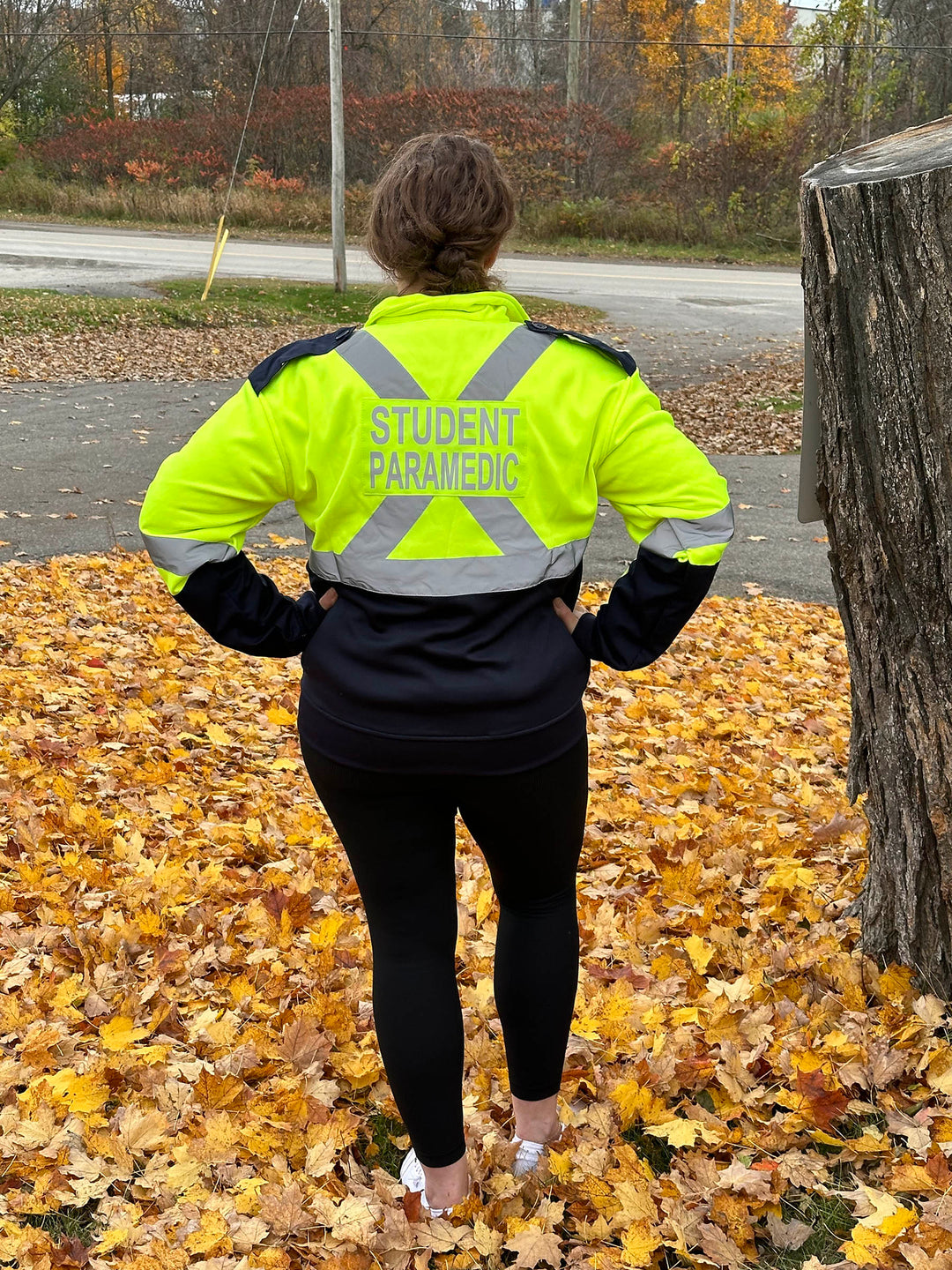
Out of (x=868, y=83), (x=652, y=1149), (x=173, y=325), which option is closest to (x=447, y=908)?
(x=652, y=1149)

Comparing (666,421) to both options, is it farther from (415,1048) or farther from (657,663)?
(657,663)

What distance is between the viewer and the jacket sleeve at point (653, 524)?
1.77 m

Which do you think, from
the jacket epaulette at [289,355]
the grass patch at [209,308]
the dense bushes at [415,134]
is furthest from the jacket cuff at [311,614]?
the dense bushes at [415,134]

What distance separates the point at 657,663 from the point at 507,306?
4.13m

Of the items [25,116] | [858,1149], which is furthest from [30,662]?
[25,116]

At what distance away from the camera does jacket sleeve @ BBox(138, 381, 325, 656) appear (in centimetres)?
172

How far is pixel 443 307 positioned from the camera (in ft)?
5.62

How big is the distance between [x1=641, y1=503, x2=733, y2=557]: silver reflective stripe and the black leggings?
1.14 ft

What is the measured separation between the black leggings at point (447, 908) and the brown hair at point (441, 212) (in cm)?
77

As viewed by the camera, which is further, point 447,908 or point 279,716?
point 279,716

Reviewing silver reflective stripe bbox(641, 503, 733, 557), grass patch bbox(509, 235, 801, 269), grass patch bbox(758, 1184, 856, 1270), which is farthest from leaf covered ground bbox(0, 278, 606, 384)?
grass patch bbox(758, 1184, 856, 1270)

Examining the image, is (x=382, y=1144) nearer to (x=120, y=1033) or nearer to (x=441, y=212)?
(x=120, y=1033)

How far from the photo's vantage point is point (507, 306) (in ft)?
5.80

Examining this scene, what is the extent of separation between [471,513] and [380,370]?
0.82 ft
